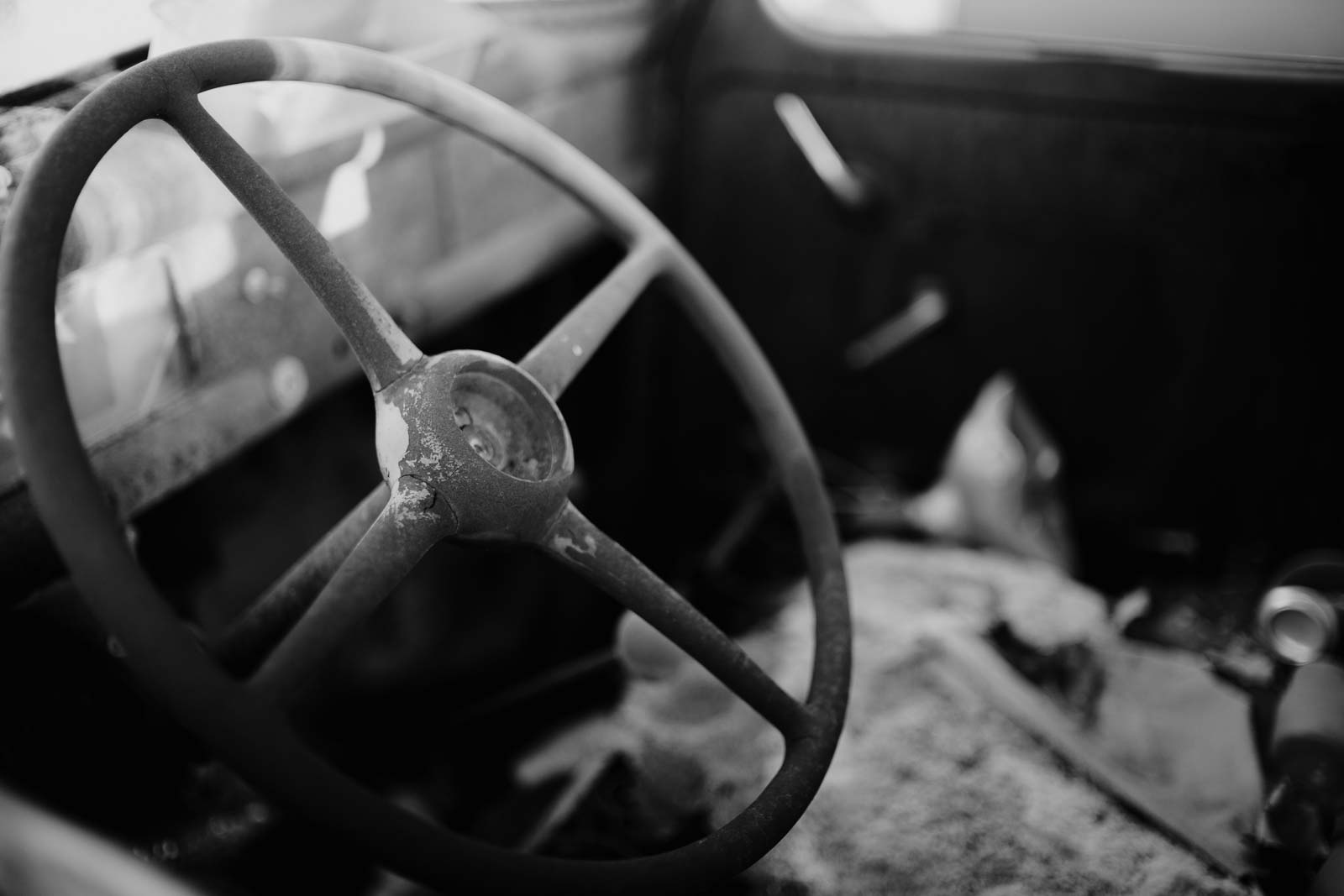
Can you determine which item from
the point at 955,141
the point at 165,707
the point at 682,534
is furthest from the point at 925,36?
the point at 165,707

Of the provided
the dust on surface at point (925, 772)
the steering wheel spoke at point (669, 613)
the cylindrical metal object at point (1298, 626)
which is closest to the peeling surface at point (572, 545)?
the steering wheel spoke at point (669, 613)

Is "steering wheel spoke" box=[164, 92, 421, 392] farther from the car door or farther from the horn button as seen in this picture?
the car door

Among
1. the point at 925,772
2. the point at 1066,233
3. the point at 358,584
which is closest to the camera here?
the point at 358,584

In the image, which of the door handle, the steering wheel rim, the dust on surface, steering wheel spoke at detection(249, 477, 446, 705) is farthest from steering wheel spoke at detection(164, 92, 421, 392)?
the door handle

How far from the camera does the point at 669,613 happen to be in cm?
89

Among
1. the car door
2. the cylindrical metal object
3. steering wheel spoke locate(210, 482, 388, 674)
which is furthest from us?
the car door

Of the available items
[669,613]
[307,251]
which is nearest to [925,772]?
[669,613]

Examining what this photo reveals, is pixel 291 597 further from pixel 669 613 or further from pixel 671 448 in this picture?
pixel 671 448

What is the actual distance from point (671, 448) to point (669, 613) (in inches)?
47.4

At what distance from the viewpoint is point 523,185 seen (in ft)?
5.39

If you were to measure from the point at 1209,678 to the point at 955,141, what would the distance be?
89cm

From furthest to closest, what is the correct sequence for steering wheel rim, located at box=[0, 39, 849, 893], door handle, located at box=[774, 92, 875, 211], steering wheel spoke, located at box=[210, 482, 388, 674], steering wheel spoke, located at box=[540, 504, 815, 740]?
door handle, located at box=[774, 92, 875, 211], steering wheel spoke, located at box=[540, 504, 815, 740], steering wheel spoke, located at box=[210, 482, 388, 674], steering wheel rim, located at box=[0, 39, 849, 893]

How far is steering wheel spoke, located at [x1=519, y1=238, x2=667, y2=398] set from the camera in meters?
0.94

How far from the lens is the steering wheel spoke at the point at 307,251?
78 cm
